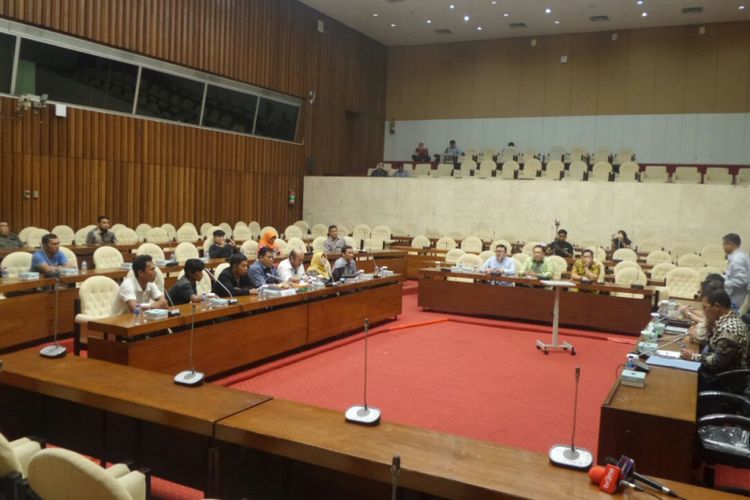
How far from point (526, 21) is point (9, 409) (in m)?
16.9

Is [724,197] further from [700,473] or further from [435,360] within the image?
[700,473]

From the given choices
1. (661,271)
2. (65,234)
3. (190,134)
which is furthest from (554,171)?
A: (65,234)

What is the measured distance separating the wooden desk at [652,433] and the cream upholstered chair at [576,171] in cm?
1336

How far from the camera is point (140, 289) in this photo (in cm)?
556

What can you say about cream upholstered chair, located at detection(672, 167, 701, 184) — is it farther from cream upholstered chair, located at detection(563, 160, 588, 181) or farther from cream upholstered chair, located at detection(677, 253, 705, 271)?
cream upholstered chair, located at detection(677, 253, 705, 271)

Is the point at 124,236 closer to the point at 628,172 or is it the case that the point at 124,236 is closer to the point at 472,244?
the point at 472,244

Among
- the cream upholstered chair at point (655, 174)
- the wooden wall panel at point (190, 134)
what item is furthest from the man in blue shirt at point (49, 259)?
the cream upholstered chair at point (655, 174)

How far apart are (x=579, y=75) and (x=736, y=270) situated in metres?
12.9

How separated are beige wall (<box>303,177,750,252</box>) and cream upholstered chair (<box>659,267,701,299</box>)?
447cm

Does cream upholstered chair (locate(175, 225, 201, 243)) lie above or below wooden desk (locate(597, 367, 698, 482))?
above

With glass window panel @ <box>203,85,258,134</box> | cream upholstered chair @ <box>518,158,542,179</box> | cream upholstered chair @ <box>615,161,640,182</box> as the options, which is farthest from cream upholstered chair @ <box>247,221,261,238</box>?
cream upholstered chair @ <box>615,161,640,182</box>

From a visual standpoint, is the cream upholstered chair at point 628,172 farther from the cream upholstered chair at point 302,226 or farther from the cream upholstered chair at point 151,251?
the cream upholstered chair at point 151,251

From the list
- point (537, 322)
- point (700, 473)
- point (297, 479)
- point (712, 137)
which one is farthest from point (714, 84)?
point (297, 479)

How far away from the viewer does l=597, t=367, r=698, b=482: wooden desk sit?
324 centimetres
